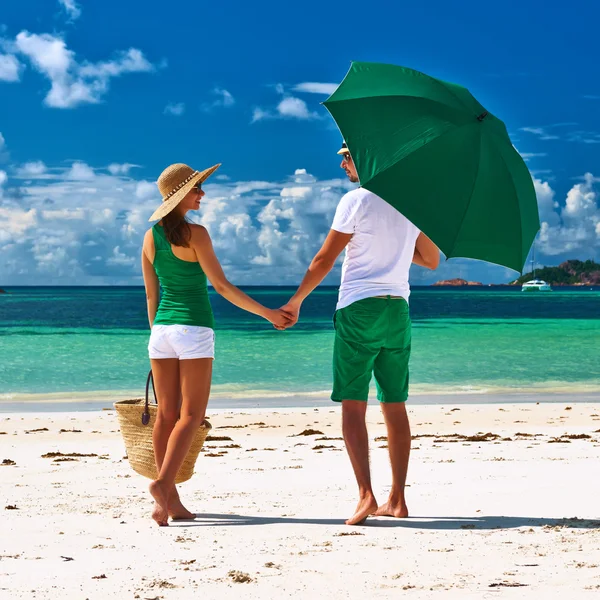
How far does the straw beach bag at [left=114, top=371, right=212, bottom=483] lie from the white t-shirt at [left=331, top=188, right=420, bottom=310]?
1.12m

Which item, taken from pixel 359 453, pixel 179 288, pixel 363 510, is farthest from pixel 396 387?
pixel 179 288

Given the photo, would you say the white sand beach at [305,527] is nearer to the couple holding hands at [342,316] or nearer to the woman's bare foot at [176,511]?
the woman's bare foot at [176,511]

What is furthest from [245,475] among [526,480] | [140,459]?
[526,480]

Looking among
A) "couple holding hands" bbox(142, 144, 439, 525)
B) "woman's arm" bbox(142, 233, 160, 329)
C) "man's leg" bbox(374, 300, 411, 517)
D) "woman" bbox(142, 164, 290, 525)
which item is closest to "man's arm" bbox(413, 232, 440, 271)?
"couple holding hands" bbox(142, 144, 439, 525)

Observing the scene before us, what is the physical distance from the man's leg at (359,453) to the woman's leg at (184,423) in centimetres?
73

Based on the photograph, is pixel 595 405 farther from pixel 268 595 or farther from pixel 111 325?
pixel 111 325

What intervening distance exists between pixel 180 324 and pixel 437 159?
57.7 inches

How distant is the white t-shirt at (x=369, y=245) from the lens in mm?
4109

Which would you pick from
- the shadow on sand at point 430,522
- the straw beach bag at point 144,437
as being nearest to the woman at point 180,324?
the straw beach bag at point 144,437

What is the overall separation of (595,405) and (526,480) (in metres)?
7.30

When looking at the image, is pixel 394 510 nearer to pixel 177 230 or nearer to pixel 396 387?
pixel 396 387

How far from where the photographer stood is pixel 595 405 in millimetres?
12055

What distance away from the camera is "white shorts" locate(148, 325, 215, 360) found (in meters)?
4.09

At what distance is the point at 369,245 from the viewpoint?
162 inches
